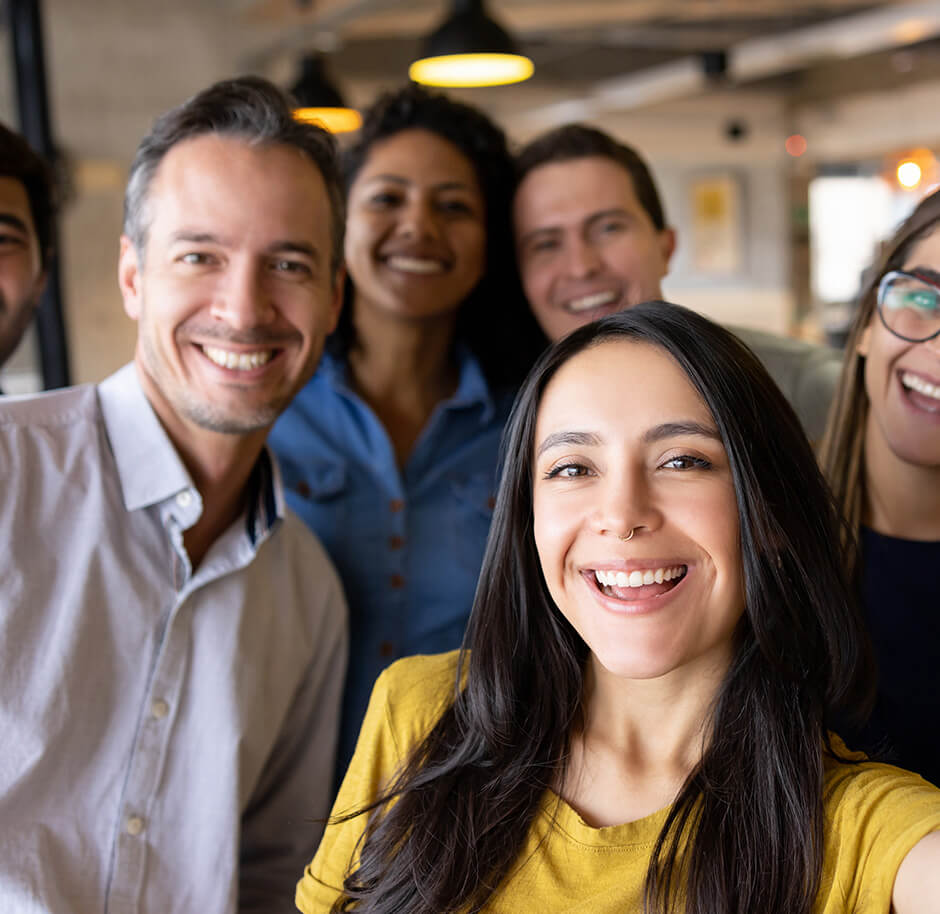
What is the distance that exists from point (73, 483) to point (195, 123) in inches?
23.8

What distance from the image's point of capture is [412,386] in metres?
2.37

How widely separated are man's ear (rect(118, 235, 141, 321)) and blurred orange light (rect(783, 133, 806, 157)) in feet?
33.0

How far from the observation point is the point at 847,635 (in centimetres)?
139

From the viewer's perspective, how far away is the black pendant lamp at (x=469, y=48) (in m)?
4.33

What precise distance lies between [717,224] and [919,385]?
9994 millimetres

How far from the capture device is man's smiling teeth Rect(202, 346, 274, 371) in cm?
179

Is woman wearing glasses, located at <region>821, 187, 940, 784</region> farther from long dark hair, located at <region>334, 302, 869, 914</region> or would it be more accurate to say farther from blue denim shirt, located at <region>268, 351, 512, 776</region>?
blue denim shirt, located at <region>268, 351, 512, 776</region>

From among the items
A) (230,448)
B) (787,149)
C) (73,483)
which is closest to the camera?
(73,483)

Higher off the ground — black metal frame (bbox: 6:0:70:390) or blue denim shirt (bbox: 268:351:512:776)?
black metal frame (bbox: 6:0:70:390)

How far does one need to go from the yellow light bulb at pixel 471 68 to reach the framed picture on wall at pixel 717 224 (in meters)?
6.79

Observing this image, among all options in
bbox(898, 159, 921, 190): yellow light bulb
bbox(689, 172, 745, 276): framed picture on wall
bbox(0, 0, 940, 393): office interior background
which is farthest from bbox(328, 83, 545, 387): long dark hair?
bbox(689, 172, 745, 276): framed picture on wall

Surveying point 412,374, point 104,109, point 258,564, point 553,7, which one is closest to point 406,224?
point 412,374

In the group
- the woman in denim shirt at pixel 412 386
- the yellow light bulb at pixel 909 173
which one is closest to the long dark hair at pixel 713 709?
the woman in denim shirt at pixel 412 386

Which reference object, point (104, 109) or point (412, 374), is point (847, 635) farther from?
point (104, 109)
